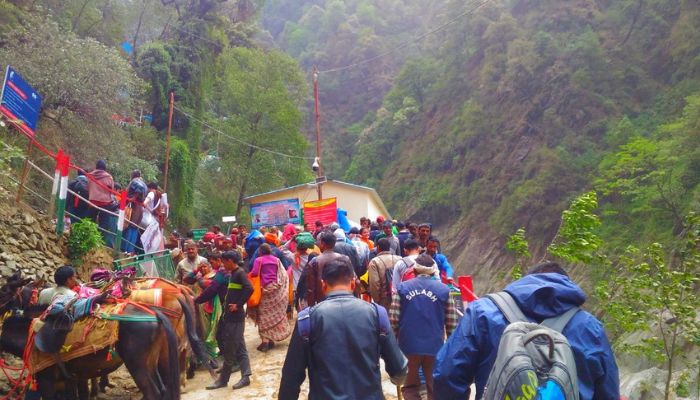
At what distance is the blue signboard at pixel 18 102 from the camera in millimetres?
8930

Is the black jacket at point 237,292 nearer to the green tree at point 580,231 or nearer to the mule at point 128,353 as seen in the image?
the mule at point 128,353

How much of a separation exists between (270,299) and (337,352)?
18.5 ft

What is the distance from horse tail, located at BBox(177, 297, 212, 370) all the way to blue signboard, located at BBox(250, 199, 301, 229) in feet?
56.1

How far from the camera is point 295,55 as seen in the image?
78062 millimetres

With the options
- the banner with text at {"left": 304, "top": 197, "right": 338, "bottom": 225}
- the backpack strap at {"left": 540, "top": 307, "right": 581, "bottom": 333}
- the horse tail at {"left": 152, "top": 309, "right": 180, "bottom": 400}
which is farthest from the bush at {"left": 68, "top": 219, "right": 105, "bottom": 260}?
the banner with text at {"left": 304, "top": 197, "right": 338, "bottom": 225}

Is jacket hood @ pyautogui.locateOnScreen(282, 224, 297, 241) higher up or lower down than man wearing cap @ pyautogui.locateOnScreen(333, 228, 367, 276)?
higher up

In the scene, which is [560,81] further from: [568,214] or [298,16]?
[298,16]

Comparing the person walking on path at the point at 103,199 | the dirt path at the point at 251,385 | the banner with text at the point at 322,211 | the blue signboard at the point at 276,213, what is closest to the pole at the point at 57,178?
the person walking on path at the point at 103,199

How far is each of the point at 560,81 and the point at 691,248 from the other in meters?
32.3

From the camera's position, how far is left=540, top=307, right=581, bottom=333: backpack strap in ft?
8.51

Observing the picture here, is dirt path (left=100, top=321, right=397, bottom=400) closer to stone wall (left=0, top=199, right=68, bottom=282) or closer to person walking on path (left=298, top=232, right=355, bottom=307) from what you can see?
person walking on path (left=298, top=232, right=355, bottom=307)

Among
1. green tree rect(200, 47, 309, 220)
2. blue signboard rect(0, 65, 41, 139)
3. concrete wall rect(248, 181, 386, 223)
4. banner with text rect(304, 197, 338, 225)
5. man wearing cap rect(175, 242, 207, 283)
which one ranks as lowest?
man wearing cap rect(175, 242, 207, 283)

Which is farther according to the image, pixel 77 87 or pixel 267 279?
pixel 77 87

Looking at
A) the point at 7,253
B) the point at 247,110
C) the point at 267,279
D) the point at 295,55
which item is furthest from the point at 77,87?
the point at 295,55
